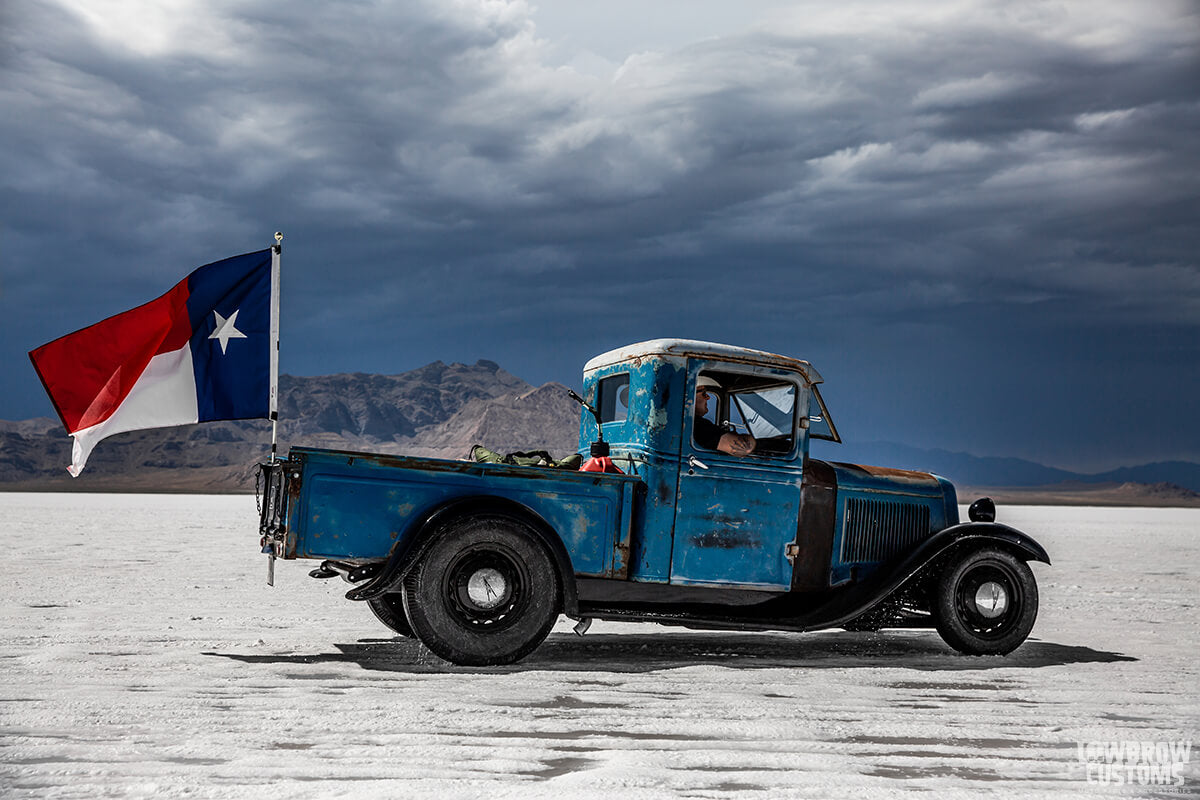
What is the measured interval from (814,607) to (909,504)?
127 centimetres

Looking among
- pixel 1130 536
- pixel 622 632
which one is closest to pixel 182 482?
pixel 1130 536

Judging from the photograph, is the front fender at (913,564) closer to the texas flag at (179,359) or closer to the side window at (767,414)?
the side window at (767,414)

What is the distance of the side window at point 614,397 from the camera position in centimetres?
776

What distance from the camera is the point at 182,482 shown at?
13850 cm

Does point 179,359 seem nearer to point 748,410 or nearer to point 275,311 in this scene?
point 275,311

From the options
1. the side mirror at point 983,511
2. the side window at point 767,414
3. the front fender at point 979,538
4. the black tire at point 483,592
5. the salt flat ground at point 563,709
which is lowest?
the salt flat ground at point 563,709

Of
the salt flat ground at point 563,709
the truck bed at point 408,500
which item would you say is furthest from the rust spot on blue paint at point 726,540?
the salt flat ground at point 563,709

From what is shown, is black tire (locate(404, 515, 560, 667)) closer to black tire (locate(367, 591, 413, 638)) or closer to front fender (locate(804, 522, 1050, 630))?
black tire (locate(367, 591, 413, 638))

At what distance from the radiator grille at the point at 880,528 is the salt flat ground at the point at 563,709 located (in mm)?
788

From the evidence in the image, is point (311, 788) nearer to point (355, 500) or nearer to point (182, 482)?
point (355, 500)

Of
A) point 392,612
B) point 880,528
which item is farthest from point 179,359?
point 880,528

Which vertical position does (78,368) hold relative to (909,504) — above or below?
above

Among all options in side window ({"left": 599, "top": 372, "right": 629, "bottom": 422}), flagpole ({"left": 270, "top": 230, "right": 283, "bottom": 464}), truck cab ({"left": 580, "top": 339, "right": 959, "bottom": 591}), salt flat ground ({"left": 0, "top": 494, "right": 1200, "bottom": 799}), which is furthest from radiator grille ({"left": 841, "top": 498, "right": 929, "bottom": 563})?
flagpole ({"left": 270, "top": 230, "right": 283, "bottom": 464})

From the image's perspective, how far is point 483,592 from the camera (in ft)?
21.6
